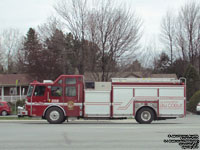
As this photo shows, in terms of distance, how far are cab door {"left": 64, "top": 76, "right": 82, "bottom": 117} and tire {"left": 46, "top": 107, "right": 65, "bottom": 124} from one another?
426 millimetres

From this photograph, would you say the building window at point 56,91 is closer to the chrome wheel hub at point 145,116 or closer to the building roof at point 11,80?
the chrome wheel hub at point 145,116

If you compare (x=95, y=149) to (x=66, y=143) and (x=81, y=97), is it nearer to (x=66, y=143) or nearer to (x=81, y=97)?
(x=66, y=143)

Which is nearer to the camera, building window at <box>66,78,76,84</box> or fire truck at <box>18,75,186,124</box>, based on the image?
fire truck at <box>18,75,186,124</box>

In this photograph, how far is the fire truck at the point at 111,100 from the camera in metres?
18.4

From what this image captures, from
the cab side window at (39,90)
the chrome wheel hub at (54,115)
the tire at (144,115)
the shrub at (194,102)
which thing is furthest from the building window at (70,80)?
the shrub at (194,102)

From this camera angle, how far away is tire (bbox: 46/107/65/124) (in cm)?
1831

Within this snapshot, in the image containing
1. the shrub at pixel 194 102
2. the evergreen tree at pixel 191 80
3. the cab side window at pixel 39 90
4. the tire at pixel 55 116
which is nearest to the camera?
the tire at pixel 55 116

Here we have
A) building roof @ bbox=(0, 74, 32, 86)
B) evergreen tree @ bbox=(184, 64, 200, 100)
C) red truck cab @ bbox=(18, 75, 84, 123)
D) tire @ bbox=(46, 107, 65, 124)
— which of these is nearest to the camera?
tire @ bbox=(46, 107, 65, 124)

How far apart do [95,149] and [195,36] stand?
38831 mm

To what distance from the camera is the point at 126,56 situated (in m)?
28.7

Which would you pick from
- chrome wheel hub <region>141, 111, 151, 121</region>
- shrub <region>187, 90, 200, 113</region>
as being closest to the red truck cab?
chrome wheel hub <region>141, 111, 151, 121</region>

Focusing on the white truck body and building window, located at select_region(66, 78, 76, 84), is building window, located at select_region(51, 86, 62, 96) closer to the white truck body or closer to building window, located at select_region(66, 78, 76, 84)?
building window, located at select_region(66, 78, 76, 84)

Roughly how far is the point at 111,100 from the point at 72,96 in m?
2.26

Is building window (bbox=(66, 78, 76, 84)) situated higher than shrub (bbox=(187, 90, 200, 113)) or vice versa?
building window (bbox=(66, 78, 76, 84))
